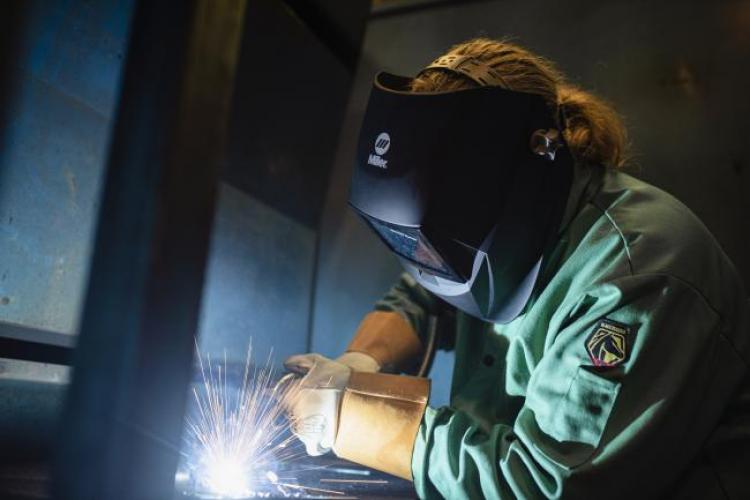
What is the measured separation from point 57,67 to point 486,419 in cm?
128

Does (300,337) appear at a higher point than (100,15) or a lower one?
lower

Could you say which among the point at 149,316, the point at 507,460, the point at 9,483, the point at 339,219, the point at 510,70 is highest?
the point at 510,70

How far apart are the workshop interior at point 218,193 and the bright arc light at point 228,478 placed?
0.03ft

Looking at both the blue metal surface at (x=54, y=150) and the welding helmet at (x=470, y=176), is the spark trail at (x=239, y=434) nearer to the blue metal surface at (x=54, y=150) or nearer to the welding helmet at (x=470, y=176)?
the blue metal surface at (x=54, y=150)

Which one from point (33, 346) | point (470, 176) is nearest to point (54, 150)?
point (33, 346)

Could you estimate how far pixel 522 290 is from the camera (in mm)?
1293

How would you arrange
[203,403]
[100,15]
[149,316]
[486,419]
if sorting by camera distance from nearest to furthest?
[149,316]
[486,419]
[100,15]
[203,403]

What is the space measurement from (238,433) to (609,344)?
1.00 m

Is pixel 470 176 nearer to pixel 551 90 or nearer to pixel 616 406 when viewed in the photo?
pixel 551 90

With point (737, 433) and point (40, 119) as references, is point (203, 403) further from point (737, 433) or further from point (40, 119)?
point (737, 433)

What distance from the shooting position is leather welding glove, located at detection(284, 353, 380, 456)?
1446 millimetres

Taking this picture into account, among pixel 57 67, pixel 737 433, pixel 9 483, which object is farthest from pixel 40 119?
pixel 737 433

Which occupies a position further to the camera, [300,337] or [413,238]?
[300,337]

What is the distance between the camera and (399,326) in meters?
1.94
